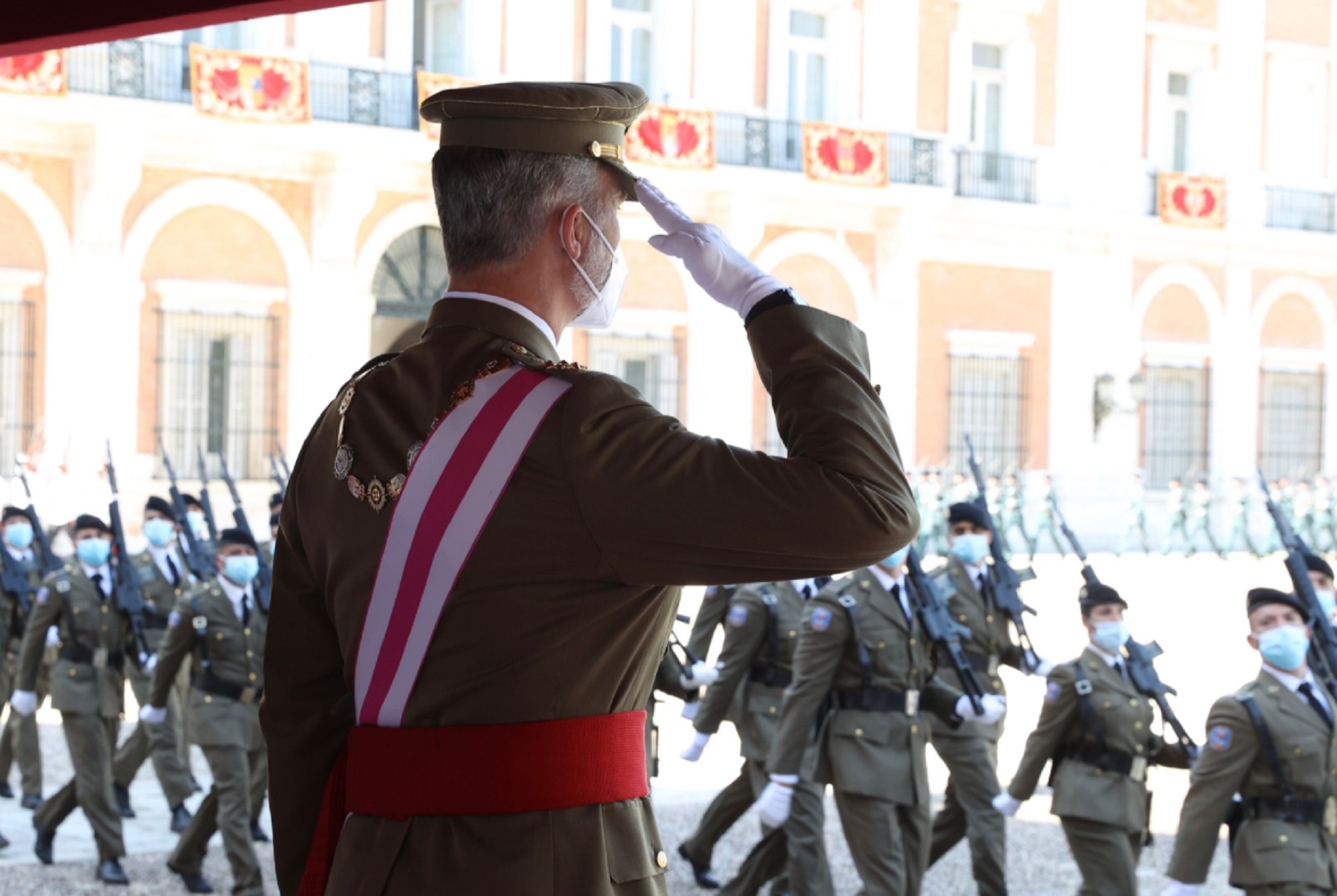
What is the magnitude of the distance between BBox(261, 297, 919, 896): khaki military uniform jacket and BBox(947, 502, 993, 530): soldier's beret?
22.2 ft

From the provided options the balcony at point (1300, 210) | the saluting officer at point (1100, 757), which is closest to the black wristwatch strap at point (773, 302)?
the saluting officer at point (1100, 757)

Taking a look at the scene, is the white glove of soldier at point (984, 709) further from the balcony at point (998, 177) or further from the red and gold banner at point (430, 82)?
the balcony at point (998, 177)

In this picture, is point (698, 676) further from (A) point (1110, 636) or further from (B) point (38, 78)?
(B) point (38, 78)

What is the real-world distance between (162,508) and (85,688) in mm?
2461

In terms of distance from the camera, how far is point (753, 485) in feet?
5.65

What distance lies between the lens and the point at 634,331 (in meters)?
20.7

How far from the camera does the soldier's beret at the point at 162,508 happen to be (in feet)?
33.5

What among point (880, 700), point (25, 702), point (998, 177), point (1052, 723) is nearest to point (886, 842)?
point (880, 700)

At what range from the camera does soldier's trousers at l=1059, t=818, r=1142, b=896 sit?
5918 mm

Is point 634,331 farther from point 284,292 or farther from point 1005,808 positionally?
point 1005,808

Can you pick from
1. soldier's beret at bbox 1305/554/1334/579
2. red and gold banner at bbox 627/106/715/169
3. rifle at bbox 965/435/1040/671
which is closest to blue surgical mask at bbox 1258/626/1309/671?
soldier's beret at bbox 1305/554/1334/579

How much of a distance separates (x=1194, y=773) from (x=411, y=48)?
51.7 feet

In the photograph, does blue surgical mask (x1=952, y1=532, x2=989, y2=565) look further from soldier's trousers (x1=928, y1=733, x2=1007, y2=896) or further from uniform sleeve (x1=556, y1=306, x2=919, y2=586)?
uniform sleeve (x1=556, y1=306, x2=919, y2=586)

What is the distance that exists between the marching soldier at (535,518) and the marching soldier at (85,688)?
5.87 meters
